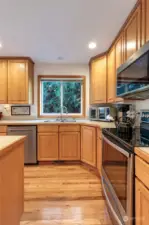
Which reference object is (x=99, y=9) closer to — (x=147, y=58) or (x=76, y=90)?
(x=147, y=58)

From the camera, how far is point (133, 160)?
1.43 metres

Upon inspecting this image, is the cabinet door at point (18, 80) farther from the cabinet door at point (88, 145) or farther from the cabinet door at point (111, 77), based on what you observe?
the cabinet door at point (111, 77)

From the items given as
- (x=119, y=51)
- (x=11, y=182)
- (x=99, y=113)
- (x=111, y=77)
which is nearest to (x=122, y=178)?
(x=11, y=182)

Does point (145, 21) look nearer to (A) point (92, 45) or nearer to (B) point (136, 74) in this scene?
(B) point (136, 74)

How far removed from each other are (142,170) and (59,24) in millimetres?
2086

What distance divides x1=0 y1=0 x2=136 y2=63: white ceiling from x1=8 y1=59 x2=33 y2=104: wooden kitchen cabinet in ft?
1.28

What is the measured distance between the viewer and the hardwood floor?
2.04 m

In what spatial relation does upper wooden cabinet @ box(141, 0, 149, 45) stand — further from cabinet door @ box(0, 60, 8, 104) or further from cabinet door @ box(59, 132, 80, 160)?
cabinet door @ box(0, 60, 8, 104)

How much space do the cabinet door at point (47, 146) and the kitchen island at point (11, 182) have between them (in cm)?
205

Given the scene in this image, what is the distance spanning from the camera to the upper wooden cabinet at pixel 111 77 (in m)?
3.26

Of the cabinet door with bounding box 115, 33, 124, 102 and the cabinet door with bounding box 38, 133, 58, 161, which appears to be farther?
the cabinet door with bounding box 38, 133, 58, 161

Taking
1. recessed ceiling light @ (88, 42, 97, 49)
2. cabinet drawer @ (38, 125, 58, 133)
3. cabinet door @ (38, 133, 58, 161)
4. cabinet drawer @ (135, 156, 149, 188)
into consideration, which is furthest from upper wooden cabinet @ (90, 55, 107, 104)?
cabinet drawer @ (135, 156, 149, 188)

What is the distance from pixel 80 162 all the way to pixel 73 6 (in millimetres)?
2918

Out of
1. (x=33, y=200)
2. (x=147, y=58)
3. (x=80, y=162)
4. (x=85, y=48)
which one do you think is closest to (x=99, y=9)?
(x=147, y=58)
